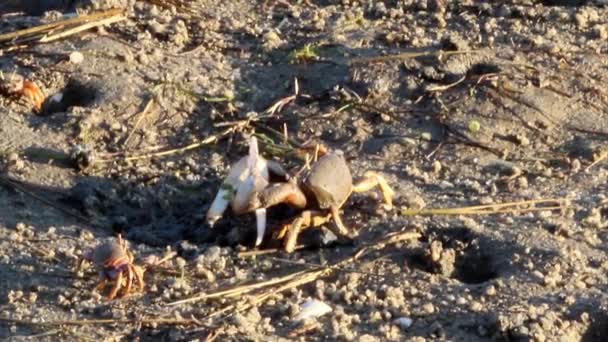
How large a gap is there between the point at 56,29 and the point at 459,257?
7.22 feet

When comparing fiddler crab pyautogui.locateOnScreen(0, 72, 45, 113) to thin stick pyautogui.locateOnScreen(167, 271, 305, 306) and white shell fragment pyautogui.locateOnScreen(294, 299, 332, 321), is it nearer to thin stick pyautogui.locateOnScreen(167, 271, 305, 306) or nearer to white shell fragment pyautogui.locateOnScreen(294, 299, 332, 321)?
thin stick pyautogui.locateOnScreen(167, 271, 305, 306)

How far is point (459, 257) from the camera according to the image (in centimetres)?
540

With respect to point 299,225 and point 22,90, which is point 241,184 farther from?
point 22,90

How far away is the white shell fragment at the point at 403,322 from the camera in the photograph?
16.5ft

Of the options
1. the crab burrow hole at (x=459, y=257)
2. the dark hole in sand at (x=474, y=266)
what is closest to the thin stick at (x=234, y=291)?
the crab burrow hole at (x=459, y=257)

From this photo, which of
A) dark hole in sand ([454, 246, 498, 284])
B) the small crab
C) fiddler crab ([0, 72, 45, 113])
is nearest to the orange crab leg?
fiddler crab ([0, 72, 45, 113])

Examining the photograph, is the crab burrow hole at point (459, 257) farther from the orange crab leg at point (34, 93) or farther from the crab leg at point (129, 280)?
the orange crab leg at point (34, 93)

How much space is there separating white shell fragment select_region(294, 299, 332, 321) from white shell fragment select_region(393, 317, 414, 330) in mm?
224

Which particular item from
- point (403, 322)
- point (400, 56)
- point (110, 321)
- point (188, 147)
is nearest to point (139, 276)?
point (110, 321)

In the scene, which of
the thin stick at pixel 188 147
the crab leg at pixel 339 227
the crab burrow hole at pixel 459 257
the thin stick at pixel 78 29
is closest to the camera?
the crab burrow hole at pixel 459 257

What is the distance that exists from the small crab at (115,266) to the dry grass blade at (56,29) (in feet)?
5.34

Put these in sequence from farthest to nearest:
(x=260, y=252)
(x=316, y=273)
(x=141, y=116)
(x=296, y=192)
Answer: (x=141, y=116)
(x=296, y=192)
(x=260, y=252)
(x=316, y=273)

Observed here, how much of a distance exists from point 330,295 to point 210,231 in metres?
0.60

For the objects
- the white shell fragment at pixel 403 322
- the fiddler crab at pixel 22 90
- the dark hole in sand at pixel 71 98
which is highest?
the fiddler crab at pixel 22 90
